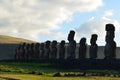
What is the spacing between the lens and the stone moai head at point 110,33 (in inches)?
2518

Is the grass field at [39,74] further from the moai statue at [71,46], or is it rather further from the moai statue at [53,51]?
the moai statue at [53,51]

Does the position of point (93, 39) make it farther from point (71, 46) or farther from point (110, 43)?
point (110, 43)

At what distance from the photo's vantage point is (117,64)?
56.7 meters

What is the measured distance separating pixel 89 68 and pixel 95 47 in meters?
14.5

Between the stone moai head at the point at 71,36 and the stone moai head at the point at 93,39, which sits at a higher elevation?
the stone moai head at the point at 71,36

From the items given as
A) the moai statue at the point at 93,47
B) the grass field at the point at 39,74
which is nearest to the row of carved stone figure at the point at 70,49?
the moai statue at the point at 93,47

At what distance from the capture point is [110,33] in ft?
211

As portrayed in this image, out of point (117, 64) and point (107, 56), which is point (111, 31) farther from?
point (117, 64)

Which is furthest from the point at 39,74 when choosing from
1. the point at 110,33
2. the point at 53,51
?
the point at 53,51

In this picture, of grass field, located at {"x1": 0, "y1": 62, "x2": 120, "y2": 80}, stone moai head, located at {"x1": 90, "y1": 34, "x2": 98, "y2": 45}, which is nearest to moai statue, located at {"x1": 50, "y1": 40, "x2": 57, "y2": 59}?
stone moai head, located at {"x1": 90, "y1": 34, "x2": 98, "y2": 45}

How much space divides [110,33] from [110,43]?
158 cm

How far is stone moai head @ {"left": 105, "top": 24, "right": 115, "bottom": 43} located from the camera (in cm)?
6397

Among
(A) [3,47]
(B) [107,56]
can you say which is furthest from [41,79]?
(A) [3,47]

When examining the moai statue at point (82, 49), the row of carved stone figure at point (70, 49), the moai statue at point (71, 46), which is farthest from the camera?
the moai statue at point (71, 46)
